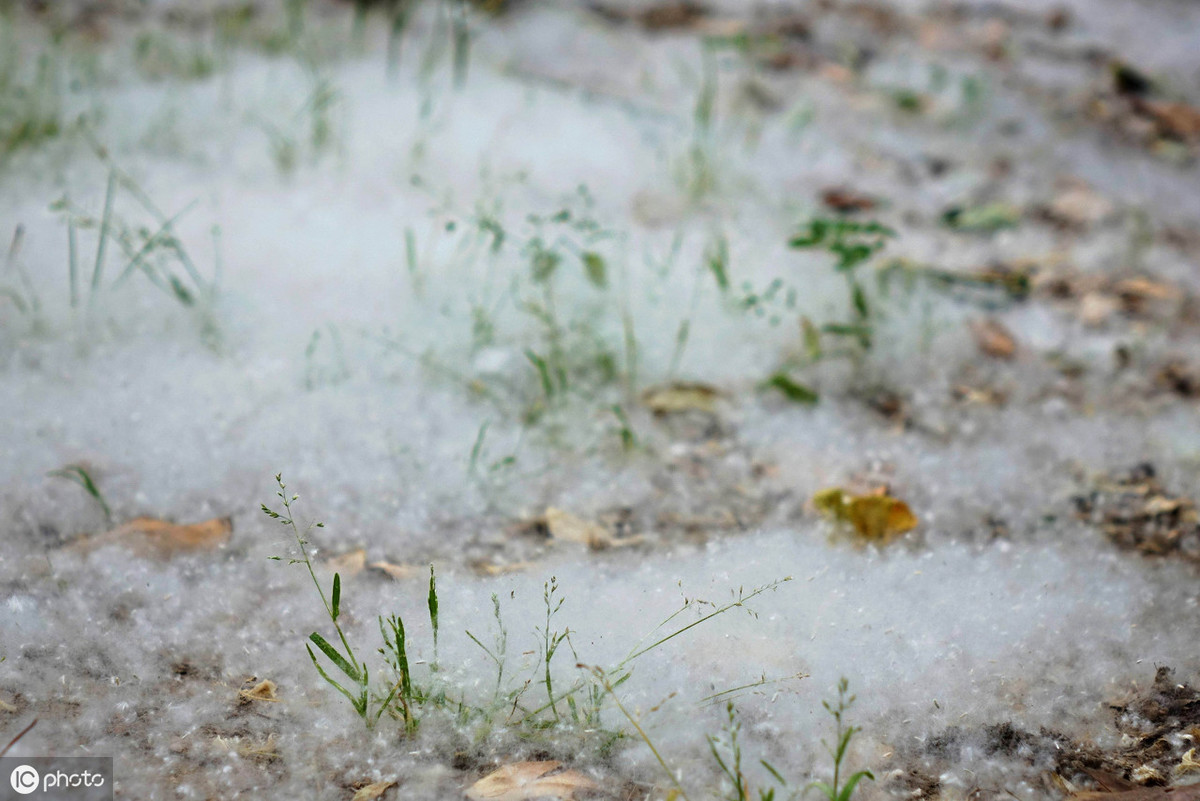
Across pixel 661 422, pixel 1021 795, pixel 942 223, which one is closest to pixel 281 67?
pixel 661 422

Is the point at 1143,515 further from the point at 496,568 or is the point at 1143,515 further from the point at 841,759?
the point at 496,568

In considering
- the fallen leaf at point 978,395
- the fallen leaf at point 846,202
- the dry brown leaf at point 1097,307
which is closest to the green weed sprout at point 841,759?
the fallen leaf at point 978,395

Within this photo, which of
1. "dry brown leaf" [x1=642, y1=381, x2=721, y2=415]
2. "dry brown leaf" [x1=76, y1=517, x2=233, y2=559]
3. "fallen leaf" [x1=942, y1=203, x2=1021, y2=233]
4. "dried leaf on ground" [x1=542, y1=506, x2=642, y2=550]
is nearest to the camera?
"dry brown leaf" [x1=76, y1=517, x2=233, y2=559]

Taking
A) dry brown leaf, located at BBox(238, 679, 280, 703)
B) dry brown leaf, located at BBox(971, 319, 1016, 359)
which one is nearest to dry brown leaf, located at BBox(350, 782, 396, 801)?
dry brown leaf, located at BBox(238, 679, 280, 703)

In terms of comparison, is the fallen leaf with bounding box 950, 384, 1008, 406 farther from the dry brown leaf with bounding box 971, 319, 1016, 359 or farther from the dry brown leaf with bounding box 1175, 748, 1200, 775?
the dry brown leaf with bounding box 1175, 748, 1200, 775

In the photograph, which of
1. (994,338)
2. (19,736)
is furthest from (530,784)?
(994,338)

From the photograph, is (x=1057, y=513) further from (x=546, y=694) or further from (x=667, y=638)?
(x=546, y=694)

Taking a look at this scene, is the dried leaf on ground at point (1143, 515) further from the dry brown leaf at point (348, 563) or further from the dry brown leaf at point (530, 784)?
the dry brown leaf at point (348, 563)
